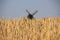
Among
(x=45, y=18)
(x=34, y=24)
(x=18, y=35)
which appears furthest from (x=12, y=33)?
(x=45, y=18)

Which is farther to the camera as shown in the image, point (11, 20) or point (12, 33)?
point (11, 20)

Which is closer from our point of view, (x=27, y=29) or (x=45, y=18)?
(x=27, y=29)

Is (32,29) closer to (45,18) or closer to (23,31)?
(23,31)

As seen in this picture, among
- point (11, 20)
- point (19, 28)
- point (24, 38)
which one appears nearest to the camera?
point (24, 38)

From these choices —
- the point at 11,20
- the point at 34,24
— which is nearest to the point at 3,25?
the point at 11,20

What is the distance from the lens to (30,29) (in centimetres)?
264

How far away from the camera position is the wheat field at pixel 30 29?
250 cm

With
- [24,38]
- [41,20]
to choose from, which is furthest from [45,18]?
[24,38]

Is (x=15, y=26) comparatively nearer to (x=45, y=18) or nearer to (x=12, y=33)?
(x=12, y=33)

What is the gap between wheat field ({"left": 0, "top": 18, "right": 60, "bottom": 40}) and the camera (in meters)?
2.50

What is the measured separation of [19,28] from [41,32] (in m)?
0.25

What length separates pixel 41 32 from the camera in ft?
8.41

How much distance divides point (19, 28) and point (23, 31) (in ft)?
0.22

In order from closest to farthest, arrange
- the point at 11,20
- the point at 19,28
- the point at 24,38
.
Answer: the point at 24,38
the point at 19,28
the point at 11,20
